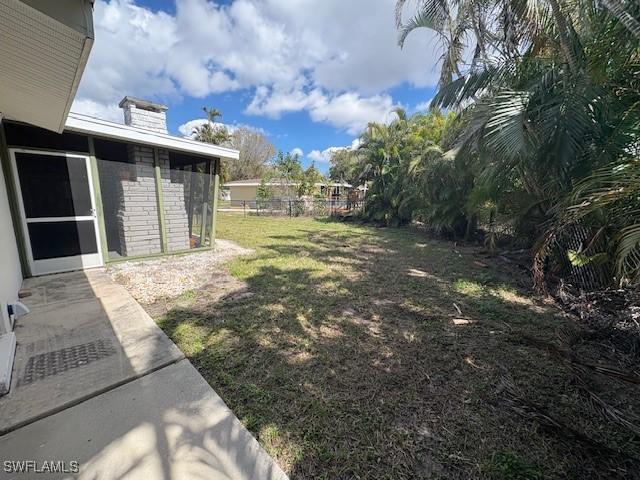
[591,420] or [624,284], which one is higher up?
[624,284]

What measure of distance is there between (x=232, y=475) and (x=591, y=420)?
239cm

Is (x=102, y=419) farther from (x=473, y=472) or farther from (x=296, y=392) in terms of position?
(x=473, y=472)

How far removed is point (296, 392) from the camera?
2.09m

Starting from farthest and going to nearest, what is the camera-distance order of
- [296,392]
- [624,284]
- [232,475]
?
[624,284], [296,392], [232,475]

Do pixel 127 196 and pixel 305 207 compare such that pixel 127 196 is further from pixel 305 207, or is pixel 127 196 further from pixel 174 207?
pixel 305 207

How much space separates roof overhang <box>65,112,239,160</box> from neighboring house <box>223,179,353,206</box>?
11.7 meters

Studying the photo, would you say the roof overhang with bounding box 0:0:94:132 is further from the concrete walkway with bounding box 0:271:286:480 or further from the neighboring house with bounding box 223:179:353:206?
the neighboring house with bounding box 223:179:353:206

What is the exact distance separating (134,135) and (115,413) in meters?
4.76

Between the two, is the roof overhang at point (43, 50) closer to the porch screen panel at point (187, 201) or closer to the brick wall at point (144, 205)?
the brick wall at point (144, 205)

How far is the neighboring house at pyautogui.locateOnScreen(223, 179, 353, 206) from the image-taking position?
1922 centimetres

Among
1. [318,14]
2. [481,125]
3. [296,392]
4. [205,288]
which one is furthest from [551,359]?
[318,14]

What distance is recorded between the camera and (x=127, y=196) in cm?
520

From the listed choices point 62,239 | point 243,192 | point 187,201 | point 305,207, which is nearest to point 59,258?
point 62,239

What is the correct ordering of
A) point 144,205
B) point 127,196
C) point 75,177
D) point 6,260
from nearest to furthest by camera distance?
point 6,260, point 75,177, point 127,196, point 144,205
